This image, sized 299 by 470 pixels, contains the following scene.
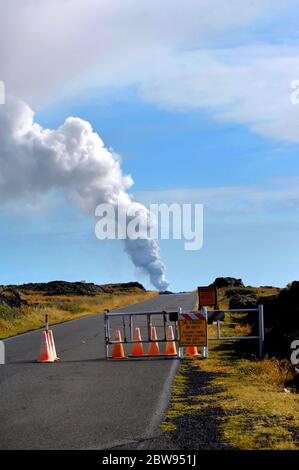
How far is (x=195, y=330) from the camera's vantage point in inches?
716

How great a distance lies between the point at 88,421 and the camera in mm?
10094

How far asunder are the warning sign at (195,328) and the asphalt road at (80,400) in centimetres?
74

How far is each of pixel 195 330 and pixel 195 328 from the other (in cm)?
5

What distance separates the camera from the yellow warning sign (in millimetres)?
18141

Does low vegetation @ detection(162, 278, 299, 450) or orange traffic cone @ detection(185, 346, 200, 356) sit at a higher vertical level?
orange traffic cone @ detection(185, 346, 200, 356)

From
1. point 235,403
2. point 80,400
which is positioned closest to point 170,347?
point 80,400

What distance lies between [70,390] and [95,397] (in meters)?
1.06

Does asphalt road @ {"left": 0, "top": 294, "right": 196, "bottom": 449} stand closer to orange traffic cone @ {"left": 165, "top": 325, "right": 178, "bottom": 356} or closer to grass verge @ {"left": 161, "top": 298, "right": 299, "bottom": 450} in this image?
grass verge @ {"left": 161, "top": 298, "right": 299, "bottom": 450}

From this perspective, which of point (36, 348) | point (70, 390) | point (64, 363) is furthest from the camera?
point (36, 348)

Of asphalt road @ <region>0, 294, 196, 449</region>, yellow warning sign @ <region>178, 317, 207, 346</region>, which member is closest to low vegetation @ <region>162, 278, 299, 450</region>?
asphalt road @ <region>0, 294, 196, 449</region>

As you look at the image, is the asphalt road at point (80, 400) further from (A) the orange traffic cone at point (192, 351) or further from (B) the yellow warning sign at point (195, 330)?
(A) the orange traffic cone at point (192, 351)

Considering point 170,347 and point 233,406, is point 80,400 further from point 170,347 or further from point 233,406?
point 170,347

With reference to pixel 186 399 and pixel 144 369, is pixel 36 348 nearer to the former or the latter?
pixel 144 369
